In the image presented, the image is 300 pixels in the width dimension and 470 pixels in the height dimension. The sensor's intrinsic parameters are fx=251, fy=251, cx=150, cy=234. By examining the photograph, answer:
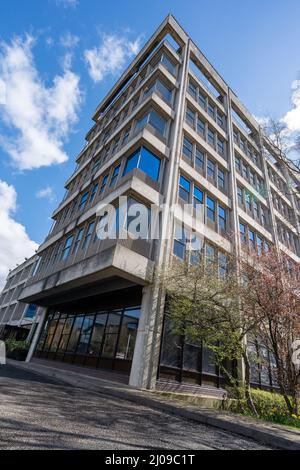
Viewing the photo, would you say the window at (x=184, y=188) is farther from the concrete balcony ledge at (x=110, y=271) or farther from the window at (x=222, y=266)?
the concrete balcony ledge at (x=110, y=271)

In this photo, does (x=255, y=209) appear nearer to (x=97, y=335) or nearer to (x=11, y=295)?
(x=97, y=335)

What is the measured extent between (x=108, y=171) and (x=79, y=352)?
38.3 ft

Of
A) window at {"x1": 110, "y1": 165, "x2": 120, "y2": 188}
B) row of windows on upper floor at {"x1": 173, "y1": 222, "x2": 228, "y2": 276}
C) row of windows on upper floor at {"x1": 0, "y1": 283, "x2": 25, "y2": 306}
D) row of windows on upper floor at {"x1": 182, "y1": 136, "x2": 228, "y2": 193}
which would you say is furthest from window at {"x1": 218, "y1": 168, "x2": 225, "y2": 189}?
row of windows on upper floor at {"x1": 0, "y1": 283, "x2": 25, "y2": 306}

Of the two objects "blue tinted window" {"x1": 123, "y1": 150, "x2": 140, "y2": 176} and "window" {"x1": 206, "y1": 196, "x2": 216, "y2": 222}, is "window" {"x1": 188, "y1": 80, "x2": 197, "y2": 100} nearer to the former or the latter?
"window" {"x1": 206, "y1": 196, "x2": 216, "y2": 222}

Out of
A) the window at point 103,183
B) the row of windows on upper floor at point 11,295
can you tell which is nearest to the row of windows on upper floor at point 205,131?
the window at point 103,183

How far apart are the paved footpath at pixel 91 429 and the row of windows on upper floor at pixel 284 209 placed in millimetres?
25640

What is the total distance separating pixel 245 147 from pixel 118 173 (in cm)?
1610

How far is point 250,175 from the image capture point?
943 inches

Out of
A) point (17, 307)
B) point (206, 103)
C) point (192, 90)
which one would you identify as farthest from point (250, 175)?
point (17, 307)

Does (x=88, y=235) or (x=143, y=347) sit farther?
(x=88, y=235)

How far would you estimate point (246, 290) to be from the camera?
9.74m

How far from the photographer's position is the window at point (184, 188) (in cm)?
1525

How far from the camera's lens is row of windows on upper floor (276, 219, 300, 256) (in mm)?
25328
